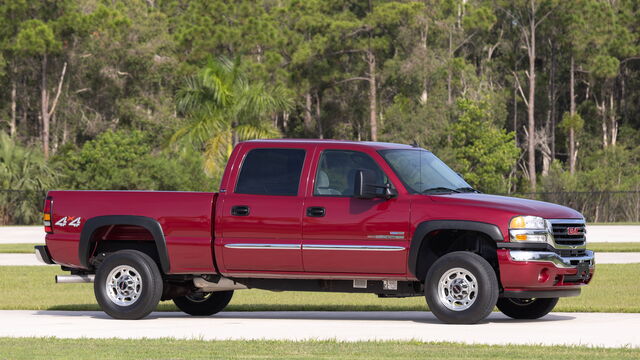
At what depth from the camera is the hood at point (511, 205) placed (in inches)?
514

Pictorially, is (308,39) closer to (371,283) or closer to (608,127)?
(608,127)

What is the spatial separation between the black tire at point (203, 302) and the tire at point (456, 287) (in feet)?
11.2

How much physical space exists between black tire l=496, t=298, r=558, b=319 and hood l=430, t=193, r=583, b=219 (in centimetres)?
136

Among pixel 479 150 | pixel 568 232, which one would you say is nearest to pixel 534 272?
pixel 568 232

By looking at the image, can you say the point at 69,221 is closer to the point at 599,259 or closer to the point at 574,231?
the point at 574,231

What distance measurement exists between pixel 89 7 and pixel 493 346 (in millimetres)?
62612

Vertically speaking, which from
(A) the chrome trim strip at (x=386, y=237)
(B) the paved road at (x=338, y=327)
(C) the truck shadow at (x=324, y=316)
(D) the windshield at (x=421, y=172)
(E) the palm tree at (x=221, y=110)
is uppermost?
(E) the palm tree at (x=221, y=110)

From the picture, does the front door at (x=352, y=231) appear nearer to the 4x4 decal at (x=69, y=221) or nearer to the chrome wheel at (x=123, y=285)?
the chrome wheel at (x=123, y=285)

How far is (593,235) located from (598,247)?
8.31 meters

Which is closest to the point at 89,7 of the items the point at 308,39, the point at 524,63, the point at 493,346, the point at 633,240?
the point at 308,39

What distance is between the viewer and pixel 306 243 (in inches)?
531

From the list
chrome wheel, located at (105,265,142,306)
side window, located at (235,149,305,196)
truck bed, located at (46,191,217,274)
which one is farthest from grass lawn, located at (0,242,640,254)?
side window, located at (235,149,305,196)

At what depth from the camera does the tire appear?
13.0m

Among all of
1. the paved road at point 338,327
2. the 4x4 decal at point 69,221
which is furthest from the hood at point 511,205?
the 4x4 decal at point 69,221
